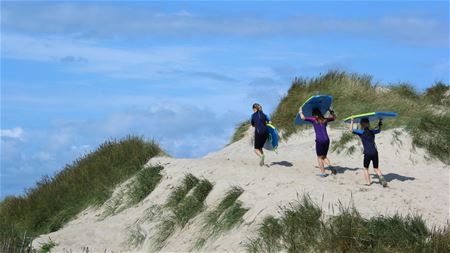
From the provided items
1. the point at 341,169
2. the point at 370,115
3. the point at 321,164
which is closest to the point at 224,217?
the point at 321,164

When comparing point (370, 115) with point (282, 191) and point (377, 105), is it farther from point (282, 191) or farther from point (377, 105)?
point (377, 105)

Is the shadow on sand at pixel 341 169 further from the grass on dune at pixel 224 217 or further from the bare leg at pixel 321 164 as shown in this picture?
the grass on dune at pixel 224 217

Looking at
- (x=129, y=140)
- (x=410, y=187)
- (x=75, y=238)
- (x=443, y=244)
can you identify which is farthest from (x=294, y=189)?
(x=129, y=140)

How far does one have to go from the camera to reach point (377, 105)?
22656 millimetres

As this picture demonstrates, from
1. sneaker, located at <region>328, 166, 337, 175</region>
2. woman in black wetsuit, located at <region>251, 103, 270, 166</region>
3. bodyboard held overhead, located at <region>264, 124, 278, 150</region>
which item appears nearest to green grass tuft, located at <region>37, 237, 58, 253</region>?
woman in black wetsuit, located at <region>251, 103, 270, 166</region>

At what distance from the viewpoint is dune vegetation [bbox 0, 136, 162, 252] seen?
64.6 ft

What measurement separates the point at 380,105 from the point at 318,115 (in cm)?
689

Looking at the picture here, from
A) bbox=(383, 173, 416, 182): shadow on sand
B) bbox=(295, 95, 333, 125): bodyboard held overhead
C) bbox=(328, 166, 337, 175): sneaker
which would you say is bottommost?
bbox=(383, 173, 416, 182): shadow on sand

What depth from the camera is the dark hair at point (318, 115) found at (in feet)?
53.3

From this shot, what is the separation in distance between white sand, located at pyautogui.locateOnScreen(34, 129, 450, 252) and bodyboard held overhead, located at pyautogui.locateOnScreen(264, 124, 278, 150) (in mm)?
509

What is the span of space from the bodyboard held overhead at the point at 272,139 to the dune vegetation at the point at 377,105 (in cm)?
278

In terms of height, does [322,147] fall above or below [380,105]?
below

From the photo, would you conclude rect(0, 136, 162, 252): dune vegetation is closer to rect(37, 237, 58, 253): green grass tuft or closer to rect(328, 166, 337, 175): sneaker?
rect(37, 237, 58, 253): green grass tuft

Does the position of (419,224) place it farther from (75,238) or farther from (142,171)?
(142,171)
